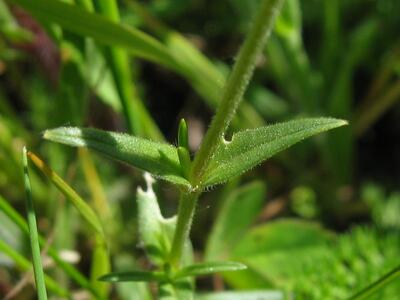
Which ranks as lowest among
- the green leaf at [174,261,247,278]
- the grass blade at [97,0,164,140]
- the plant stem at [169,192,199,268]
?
the green leaf at [174,261,247,278]

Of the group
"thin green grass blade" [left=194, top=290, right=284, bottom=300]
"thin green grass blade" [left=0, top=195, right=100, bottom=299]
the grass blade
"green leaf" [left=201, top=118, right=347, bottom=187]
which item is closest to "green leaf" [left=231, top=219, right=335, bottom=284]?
"thin green grass blade" [left=194, top=290, right=284, bottom=300]

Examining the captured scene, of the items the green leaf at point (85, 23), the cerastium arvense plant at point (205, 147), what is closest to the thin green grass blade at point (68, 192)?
the cerastium arvense plant at point (205, 147)

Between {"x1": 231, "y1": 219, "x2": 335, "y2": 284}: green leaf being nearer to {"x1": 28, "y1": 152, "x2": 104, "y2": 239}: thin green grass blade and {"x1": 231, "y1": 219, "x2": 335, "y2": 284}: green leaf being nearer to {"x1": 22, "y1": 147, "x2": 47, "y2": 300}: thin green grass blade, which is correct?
{"x1": 28, "y1": 152, "x2": 104, "y2": 239}: thin green grass blade

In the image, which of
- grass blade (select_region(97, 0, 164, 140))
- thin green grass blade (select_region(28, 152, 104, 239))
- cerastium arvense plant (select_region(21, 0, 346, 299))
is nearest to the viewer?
cerastium arvense plant (select_region(21, 0, 346, 299))

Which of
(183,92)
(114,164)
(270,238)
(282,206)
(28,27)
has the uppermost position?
(183,92)

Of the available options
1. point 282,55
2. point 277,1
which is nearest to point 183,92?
point 282,55

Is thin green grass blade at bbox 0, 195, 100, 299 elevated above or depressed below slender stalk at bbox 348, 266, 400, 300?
above

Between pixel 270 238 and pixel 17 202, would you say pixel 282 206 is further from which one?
pixel 17 202
